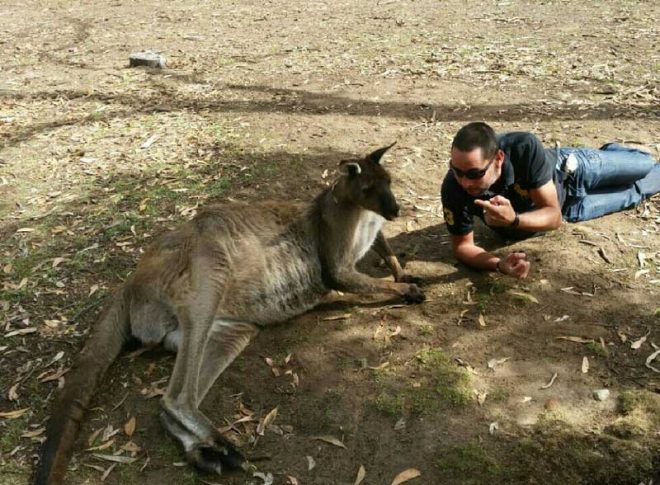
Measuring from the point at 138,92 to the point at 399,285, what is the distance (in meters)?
4.98

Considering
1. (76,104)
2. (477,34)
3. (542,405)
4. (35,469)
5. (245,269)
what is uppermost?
(477,34)

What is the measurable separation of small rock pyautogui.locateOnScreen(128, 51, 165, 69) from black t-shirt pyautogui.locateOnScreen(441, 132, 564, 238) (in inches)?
217

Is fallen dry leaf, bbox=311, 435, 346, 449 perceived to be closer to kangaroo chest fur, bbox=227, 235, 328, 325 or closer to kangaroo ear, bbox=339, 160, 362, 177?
kangaroo chest fur, bbox=227, 235, 328, 325

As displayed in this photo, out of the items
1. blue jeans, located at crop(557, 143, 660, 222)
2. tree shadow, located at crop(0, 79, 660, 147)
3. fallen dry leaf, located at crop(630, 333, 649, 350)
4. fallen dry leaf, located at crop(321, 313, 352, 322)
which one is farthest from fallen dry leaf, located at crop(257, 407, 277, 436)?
tree shadow, located at crop(0, 79, 660, 147)

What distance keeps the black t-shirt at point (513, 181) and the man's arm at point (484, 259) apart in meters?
0.08

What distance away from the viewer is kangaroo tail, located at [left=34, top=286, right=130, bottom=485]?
3.24 meters

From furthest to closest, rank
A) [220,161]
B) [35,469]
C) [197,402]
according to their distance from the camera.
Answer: [220,161] < [197,402] < [35,469]

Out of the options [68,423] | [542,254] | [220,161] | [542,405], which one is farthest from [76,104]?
[542,405]

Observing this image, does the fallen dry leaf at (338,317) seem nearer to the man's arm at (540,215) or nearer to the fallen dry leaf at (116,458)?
the man's arm at (540,215)

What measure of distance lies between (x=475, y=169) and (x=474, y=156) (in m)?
0.09

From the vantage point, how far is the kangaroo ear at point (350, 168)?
4430 millimetres

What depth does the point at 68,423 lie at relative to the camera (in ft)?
11.2

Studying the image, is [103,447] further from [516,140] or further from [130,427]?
[516,140]

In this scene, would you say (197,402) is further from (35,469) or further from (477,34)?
(477,34)
